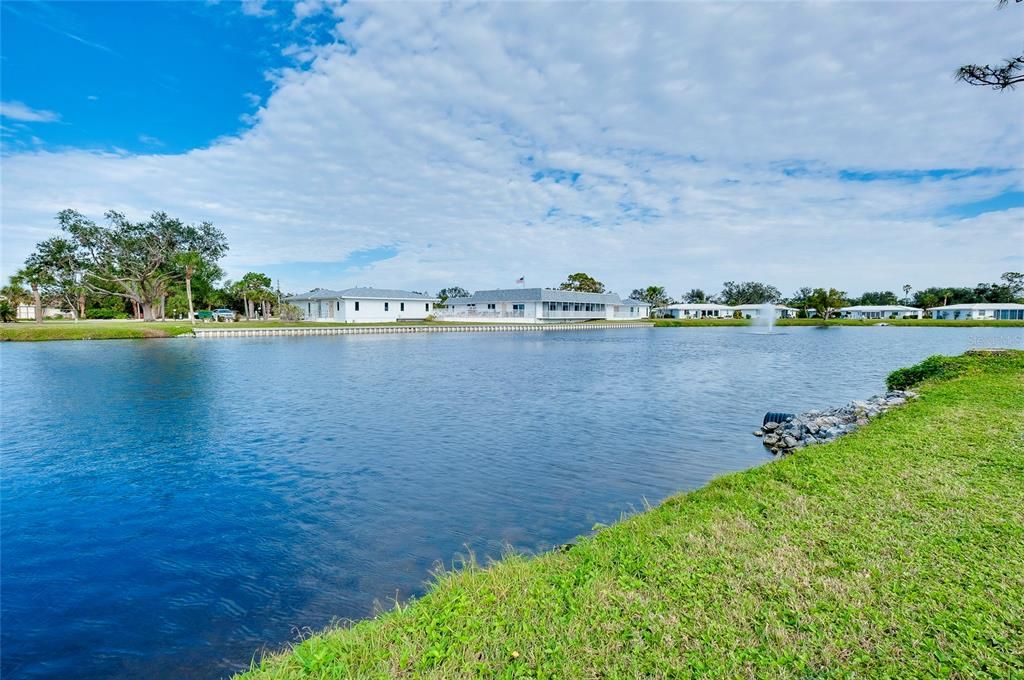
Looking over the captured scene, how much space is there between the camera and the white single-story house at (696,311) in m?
94.2

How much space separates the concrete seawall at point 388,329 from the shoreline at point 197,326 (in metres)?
0.14

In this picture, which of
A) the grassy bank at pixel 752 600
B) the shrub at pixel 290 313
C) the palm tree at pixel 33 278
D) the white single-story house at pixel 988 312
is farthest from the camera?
the white single-story house at pixel 988 312

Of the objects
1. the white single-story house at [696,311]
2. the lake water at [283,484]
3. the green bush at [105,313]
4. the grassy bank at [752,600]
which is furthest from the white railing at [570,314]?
the grassy bank at [752,600]

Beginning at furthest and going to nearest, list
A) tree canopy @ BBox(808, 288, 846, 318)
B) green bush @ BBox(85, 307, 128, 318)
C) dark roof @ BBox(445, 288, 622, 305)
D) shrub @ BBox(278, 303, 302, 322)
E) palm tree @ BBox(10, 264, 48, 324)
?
1. tree canopy @ BBox(808, 288, 846, 318)
2. dark roof @ BBox(445, 288, 622, 305)
3. green bush @ BBox(85, 307, 128, 318)
4. shrub @ BBox(278, 303, 302, 322)
5. palm tree @ BBox(10, 264, 48, 324)

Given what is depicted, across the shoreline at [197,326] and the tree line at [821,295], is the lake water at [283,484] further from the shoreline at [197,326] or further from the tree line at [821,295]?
the tree line at [821,295]

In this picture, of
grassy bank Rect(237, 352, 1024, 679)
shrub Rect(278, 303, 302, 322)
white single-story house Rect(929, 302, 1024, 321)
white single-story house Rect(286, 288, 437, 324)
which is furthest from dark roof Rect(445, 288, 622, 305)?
grassy bank Rect(237, 352, 1024, 679)

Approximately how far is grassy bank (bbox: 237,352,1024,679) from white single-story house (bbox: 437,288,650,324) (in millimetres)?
58736

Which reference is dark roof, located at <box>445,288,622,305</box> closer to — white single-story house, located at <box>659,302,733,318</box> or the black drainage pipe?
white single-story house, located at <box>659,302,733,318</box>

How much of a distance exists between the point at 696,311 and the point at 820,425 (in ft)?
291

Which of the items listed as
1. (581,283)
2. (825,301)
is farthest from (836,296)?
(581,283)

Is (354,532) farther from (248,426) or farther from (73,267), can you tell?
(73,267)

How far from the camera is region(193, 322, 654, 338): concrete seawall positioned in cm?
4288

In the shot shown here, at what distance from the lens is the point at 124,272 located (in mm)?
59719

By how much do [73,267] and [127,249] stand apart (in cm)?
564
